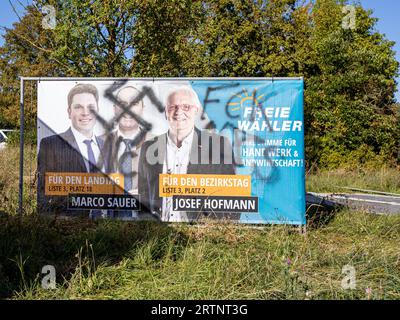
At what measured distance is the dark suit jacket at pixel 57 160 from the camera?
7.14m

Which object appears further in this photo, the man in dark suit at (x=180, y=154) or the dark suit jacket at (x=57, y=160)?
the dark suit jacket at (x=57, y=160)

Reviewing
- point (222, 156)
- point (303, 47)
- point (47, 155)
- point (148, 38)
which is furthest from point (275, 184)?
point (303, 47)

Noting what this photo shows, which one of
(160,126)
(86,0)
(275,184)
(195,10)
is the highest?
(195,10)

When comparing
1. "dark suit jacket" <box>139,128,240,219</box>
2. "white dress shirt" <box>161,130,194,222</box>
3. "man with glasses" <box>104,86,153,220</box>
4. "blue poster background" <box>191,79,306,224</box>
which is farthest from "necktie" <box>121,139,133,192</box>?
"blue poster background" <box>191,79,306,224</box>

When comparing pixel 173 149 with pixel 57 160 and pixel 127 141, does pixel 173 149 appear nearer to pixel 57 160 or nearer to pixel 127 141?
pixel 127 141

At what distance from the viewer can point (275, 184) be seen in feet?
22.3

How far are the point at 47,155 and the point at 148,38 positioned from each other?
17.7 ft

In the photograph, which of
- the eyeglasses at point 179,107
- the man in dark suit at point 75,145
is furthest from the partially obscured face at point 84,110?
the eyeglasses at point 179,107

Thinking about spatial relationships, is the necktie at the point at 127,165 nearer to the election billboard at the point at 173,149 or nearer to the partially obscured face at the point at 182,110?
the election billboard at the point at 173,149

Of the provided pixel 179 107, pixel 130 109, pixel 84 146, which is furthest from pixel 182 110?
pixel 84 146

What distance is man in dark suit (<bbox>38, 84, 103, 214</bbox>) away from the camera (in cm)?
712

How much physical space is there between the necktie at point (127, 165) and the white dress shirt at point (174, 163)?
608 millimetres

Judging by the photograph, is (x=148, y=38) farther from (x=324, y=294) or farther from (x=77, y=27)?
(x=324, y=294)

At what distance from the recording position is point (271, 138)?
22.2 feet
